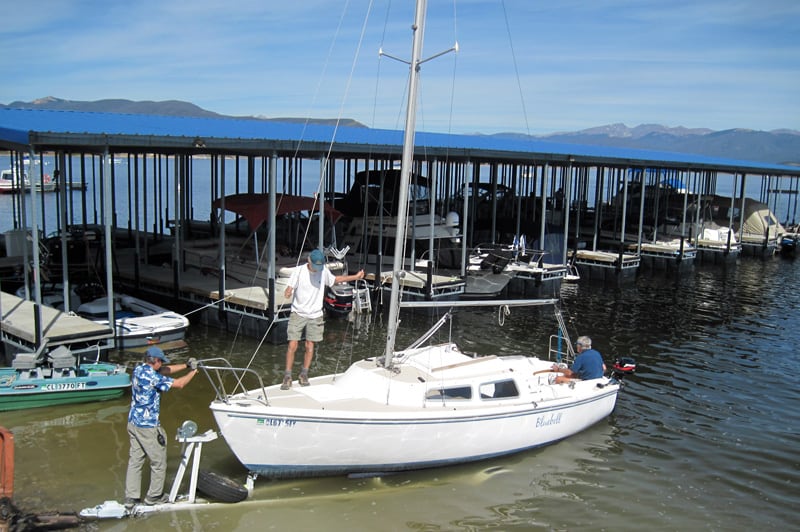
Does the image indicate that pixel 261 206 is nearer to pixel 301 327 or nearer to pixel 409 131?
pixel 301 327

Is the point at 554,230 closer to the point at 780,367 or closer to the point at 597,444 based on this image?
the point at 780,367

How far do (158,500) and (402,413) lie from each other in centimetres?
345

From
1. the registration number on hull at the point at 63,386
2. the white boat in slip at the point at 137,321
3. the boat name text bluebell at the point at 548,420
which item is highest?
the white boat in slip at the point at 137,321

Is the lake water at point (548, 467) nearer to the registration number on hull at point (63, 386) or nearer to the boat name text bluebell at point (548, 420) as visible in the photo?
the registration number on hull at point (63, 386)

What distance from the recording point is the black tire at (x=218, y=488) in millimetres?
9273

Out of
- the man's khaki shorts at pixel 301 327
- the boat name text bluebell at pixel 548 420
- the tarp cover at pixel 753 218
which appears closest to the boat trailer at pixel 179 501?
the man's khaki shorts at pixel 301 327

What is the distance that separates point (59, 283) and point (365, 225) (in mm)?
9162

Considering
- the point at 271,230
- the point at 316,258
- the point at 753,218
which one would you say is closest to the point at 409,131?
the point at 316,258

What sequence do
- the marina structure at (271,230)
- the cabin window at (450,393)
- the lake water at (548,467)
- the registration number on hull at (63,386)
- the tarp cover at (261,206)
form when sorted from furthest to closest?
1. the tarp cover at (261,206)
2. the marina structure at (271,230)
3. the registration number on hull at (63,386)
4. the cabin window at (450,393)
5. the lake water at (548,467)

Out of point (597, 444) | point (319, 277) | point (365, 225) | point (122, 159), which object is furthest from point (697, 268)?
point (122, 159)

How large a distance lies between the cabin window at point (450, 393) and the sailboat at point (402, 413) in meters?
0.02

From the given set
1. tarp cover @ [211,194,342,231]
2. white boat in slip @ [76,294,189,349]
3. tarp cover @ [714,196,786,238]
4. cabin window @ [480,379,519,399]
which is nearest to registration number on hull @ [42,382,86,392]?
white boat in slip @ [76,294,189,349]

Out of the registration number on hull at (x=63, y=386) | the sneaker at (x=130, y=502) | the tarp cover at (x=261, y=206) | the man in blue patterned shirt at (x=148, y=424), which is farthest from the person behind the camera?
the tarp cover at (x=261, y=206)

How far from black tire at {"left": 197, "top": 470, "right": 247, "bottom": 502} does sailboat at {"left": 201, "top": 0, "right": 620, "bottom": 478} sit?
0.42 metres
